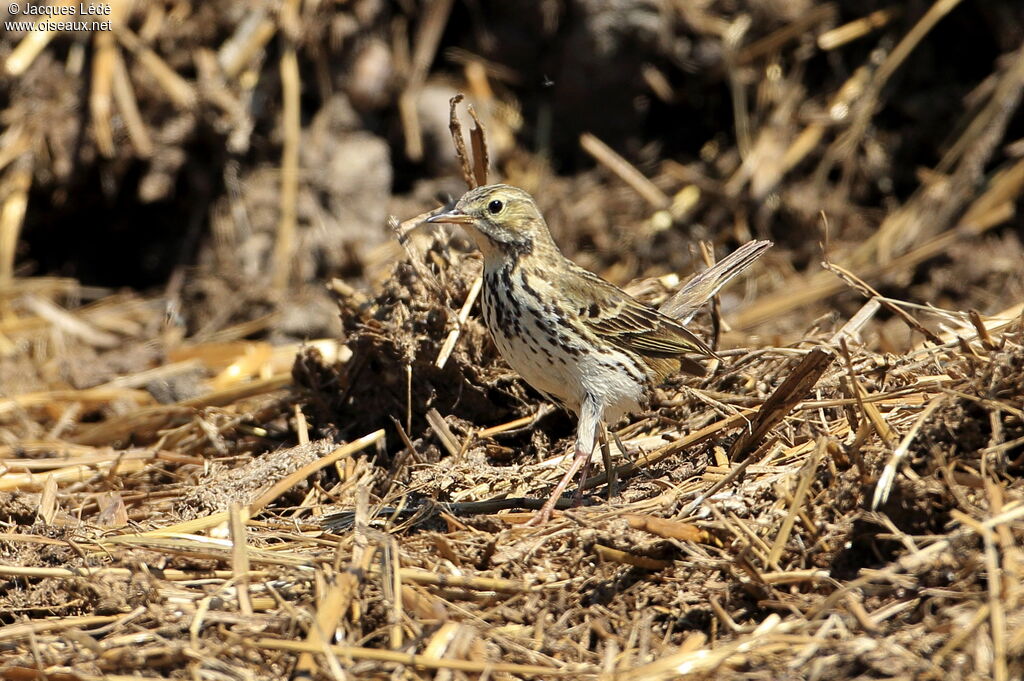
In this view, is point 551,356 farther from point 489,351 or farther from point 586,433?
point 489,351

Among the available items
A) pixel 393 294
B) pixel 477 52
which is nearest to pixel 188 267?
pixel 477 52

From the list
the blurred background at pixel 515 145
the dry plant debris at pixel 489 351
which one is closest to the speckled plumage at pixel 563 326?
the dry plant debris at pixel 489 351

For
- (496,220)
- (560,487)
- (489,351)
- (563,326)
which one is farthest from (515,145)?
(560,487)

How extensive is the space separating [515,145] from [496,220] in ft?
14.2

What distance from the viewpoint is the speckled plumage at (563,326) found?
4984 mm

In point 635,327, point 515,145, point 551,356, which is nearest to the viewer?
point 551,356

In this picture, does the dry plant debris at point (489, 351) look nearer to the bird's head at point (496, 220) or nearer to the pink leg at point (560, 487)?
the pink leg at point (560, 487)

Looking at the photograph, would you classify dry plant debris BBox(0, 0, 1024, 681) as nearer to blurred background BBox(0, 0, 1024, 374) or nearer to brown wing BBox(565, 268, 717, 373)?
blurred background BBox(0, 0, 1024, 374)

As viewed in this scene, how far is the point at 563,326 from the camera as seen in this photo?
16.4 feet

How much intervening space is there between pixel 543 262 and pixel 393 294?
2.83 feet

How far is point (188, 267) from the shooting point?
28.9 feet

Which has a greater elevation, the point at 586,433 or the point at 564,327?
the point at 564,327

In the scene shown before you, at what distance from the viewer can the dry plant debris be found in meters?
3.85

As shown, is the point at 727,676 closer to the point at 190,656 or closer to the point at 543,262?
the point at 190,656
